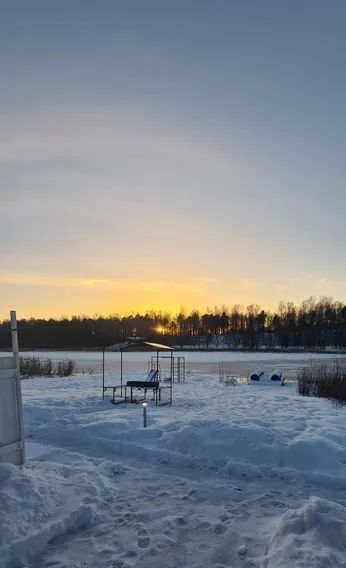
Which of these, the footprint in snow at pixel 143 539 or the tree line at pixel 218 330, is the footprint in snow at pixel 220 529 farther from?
the tree line at pixel 218 330

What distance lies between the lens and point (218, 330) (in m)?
142

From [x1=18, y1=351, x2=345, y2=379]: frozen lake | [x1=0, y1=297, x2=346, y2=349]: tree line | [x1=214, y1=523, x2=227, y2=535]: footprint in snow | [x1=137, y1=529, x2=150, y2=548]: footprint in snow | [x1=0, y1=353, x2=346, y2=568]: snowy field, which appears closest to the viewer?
[x1=0, y1=353, x2=346, y2=568]: snowy field

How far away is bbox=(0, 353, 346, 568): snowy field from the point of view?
5352 mm

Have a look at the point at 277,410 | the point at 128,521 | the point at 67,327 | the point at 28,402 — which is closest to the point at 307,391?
the point at 277,410

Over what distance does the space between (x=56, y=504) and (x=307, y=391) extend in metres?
15.3

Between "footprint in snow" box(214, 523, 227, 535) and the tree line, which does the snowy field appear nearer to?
"footprint in snow" box(214, 523, 227, 535)

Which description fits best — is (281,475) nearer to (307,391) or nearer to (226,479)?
(226,479)

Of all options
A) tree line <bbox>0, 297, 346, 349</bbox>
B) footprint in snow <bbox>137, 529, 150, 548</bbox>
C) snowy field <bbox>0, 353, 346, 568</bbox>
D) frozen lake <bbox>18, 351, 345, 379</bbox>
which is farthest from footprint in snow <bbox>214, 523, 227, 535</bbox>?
tree line <bbox>0, 297, 346, 349</bbox>

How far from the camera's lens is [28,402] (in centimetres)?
1571

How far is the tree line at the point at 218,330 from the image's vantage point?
111812 mm

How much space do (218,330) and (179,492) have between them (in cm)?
13532

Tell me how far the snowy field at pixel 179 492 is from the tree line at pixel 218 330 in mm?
92310

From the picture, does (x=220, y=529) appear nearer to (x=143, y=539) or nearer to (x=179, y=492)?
(x=143, y=539)

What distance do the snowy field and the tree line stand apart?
303 feet
